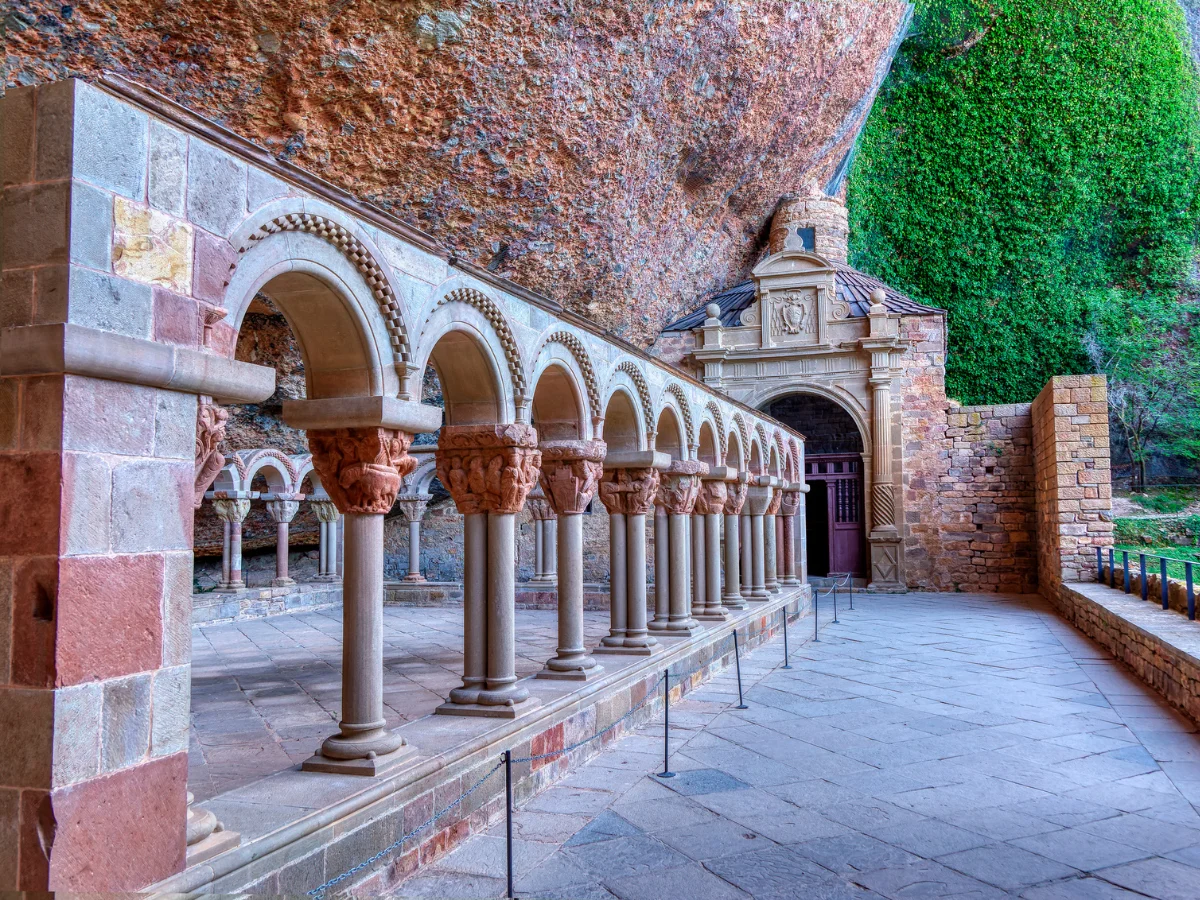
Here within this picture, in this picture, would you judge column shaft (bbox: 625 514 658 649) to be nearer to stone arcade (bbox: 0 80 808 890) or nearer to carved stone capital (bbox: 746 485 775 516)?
stone arcade (bbox: 0 80 808 890)

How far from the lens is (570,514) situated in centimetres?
601

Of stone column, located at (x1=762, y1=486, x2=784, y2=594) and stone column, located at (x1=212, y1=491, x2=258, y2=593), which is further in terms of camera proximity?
stone column, located at (x1=212, y1=491, x2=258, y2=593)

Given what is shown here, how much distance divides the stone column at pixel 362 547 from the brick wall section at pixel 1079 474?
38.5ft

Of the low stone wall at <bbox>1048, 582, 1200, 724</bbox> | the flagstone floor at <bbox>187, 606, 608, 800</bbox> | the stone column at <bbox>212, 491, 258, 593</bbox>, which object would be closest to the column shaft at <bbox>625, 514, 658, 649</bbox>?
the flagstone floor at <bbox>187, 606, 608, 800</bbox>

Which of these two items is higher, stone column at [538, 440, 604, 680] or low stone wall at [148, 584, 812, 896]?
stone column at [538, 440, 604, 680]

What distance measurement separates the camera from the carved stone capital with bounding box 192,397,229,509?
2.80m

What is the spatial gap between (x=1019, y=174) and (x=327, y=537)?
1768 centimetres

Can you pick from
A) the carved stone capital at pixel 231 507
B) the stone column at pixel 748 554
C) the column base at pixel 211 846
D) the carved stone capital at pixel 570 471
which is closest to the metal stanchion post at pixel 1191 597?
the stone column at pixel 748 554

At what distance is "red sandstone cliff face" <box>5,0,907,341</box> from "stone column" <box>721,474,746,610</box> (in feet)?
15.1

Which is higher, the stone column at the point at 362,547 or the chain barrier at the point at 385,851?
the stone column at the point at 362,547

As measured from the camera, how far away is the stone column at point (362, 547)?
381 cm

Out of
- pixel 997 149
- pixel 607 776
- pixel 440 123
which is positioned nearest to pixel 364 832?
pixel 607 776

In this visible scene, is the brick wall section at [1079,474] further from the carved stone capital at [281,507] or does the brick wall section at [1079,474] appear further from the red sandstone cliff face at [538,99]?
the carved stone capital at [281,507]

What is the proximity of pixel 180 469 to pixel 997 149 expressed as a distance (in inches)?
876
